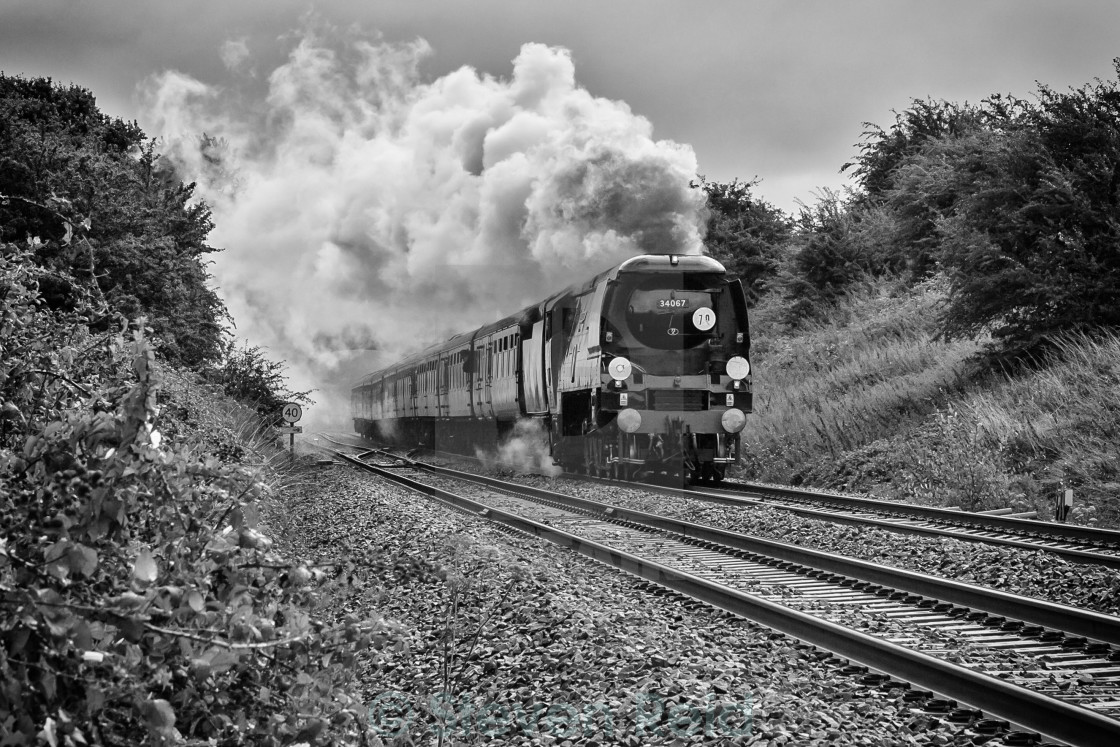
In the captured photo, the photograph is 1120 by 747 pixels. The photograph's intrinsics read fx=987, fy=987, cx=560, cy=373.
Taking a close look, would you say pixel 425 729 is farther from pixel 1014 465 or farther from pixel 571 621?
pixel 1014 465

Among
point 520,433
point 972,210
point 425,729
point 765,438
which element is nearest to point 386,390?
point 520,433

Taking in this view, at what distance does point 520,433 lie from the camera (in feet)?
68.5

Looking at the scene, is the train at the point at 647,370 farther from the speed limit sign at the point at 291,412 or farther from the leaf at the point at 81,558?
the leaf at the point at 81,558

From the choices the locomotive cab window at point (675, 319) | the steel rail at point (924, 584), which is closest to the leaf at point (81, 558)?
the steel rail at point (924, 584)

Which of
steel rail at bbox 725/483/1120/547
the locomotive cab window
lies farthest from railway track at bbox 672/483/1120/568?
the locomotive cab window

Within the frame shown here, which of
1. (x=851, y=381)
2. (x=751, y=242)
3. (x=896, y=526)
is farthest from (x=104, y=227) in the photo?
(x=751, y=242)

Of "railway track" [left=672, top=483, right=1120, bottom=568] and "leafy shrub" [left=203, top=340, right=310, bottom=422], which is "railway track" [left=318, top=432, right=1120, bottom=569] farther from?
"leafy shrub" [left=203, top=340, right=310, bottom=422]

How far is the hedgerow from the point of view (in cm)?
202

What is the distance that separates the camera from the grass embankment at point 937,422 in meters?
11.8

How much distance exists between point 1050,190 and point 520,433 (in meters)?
10.9

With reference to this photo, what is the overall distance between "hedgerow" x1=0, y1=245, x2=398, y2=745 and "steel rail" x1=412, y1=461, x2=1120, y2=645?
4.30 metres

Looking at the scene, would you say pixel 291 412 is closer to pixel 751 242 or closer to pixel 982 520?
pixel 982 520

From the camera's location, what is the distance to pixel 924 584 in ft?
22.3

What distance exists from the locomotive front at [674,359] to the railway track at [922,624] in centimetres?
447
